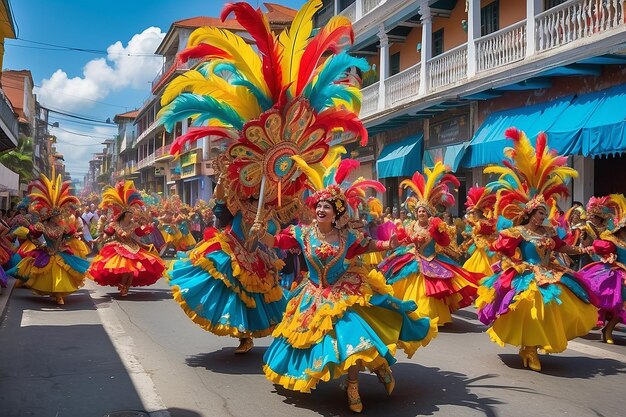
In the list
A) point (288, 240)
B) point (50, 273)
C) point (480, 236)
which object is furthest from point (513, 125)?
point (50, 273)

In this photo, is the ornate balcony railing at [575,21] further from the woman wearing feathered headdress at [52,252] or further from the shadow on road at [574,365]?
the woman wearing feathered headdress at [52,252]

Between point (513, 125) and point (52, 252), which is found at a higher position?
point (513, 125)

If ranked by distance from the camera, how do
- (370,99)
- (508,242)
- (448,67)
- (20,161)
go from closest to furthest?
(508,242)
(448,67)
(370,99)
(20,161)

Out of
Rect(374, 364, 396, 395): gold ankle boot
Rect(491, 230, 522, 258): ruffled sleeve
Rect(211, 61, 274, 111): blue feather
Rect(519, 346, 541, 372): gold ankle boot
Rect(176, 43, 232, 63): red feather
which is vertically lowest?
Rect(519, 346, 541, 372): gold ankle boot

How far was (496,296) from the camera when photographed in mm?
7039

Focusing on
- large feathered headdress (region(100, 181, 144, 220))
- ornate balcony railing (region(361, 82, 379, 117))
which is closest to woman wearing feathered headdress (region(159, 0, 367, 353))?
large feathered headdress (region(100, 181, 144, 220))

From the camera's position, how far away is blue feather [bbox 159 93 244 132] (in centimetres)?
684

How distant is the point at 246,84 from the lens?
6.79 metres

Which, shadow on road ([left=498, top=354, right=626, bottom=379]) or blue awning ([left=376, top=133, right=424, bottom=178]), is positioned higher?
blue awning ([left=376, top=133, right=424, bottom=178])

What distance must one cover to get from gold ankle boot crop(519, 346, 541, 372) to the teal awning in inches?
339

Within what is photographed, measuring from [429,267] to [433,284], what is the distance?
28 centimetres

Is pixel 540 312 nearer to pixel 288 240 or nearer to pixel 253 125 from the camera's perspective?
pixel 288 240

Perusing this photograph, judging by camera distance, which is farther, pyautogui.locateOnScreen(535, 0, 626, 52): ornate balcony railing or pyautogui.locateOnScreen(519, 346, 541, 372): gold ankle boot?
pyautogui.locateOnScreen(535, 0, 626, 52): ornate balcony railing

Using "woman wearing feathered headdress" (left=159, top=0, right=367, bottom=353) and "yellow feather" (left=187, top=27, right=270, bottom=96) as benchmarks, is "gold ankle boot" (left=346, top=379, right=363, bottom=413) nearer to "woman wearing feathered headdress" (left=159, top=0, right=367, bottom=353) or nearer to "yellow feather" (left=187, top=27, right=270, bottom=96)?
"woman wearing feathered headdress" (left=159, top=0, right=367, bottom=353)
